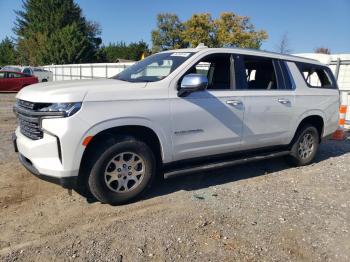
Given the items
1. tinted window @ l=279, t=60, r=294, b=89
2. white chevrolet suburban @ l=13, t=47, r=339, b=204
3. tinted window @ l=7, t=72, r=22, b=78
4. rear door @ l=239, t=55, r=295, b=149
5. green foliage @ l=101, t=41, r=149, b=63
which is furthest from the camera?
green foliage @ l=101, t=41, r=149, b=63

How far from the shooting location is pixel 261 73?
17.9 ft

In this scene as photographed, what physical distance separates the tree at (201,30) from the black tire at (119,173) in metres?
53.9

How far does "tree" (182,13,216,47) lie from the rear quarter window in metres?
51.1

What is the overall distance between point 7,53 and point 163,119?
74.4 meters

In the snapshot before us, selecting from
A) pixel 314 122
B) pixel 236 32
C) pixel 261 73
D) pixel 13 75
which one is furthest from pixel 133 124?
pixel 236 32

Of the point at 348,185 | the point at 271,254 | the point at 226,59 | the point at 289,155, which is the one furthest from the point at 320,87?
the point at 271,254

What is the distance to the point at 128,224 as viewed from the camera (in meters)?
3.70

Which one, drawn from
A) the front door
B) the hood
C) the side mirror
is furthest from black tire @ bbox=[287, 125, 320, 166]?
the hood

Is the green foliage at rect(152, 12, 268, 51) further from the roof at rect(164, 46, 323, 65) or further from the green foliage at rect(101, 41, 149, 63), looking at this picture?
the roof at rect(164, 46, 323, 65)

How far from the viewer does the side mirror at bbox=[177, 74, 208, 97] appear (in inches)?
159

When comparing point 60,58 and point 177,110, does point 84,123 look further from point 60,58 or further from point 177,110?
point 60,58

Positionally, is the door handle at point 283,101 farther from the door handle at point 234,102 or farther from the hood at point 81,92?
the hood at point 81,92

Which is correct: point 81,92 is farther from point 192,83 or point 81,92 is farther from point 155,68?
point 155,68

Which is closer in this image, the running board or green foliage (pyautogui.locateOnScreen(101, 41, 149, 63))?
the running board
